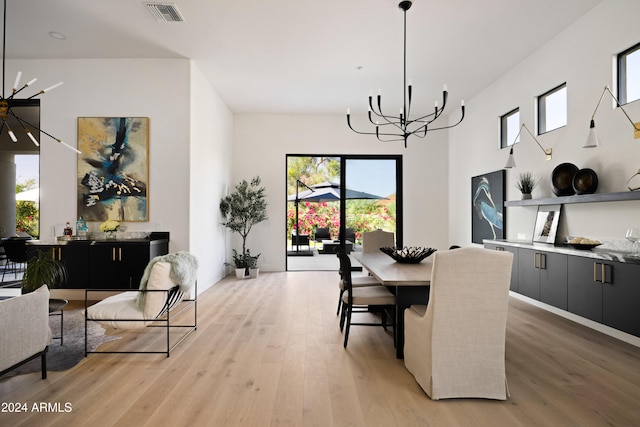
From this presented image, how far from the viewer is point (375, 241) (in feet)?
16.4

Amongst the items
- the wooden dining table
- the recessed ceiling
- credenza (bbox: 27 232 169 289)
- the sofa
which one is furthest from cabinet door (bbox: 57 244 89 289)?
the wooden dining table

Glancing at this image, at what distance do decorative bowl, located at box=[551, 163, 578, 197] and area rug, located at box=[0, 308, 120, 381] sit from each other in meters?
5.02

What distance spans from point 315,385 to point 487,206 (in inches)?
193

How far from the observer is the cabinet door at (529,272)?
4227 millimetres

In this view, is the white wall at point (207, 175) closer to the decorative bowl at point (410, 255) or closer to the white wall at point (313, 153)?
the white wall at point (313, 153)

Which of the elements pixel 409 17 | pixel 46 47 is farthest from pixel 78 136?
pixel 409 17

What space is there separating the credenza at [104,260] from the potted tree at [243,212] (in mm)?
2334

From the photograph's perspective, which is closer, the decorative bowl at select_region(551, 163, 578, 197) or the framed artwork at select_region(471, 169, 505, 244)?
the decorative bowl at select_region(551, 163, 578, 197)

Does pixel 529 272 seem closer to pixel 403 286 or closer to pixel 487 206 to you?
pixel 487 206

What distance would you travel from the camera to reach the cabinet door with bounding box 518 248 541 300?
4.23m

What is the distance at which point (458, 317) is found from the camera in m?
2.25

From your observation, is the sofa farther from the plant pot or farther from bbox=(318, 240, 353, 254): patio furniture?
bbox=(318, 240, 353, 254): patio furniture

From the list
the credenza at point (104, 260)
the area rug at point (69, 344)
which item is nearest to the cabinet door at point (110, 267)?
the credenza at point (104, 260)

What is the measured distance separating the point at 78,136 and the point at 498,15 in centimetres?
557
